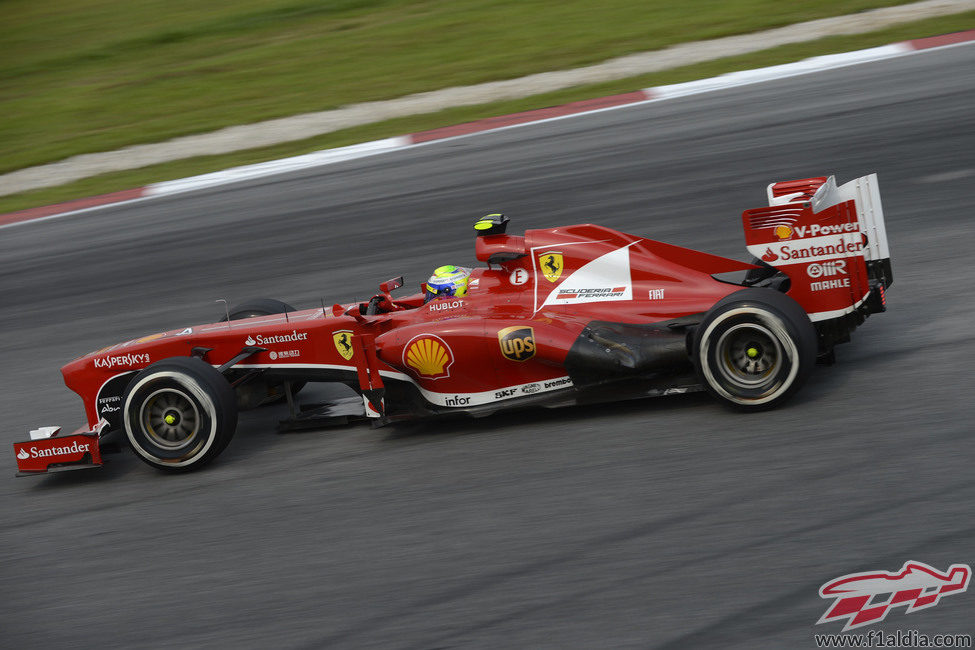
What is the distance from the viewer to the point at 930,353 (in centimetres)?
618

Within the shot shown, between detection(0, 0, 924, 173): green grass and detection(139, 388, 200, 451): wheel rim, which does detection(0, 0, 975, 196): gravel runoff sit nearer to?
detection(0, 0, 924, 173): green grass

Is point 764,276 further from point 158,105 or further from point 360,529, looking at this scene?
point 158,105

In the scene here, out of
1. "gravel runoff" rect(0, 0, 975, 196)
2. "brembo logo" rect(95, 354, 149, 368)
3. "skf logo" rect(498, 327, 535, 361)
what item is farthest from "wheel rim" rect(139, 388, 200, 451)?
"gravel runoff" rect(0, 0, 975, 196)

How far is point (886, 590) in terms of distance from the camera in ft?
13.3

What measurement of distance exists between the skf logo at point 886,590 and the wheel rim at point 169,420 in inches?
156

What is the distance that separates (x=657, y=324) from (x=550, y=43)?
44.0 ft

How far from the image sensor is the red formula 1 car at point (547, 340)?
563 centimetres

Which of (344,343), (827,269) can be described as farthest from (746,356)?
(344,343)

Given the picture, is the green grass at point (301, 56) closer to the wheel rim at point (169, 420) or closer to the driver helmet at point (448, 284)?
the driver helmet at point (448, 284)

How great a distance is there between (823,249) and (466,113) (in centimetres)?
1030

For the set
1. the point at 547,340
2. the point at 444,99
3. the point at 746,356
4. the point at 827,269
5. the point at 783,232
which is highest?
the point at 444,99

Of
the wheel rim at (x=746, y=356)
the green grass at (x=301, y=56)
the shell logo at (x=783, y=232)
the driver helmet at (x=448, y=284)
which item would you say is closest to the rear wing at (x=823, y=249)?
the shell logo at (x=783, y=232)

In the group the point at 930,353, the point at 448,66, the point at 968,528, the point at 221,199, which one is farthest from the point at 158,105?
the point at 968,528
